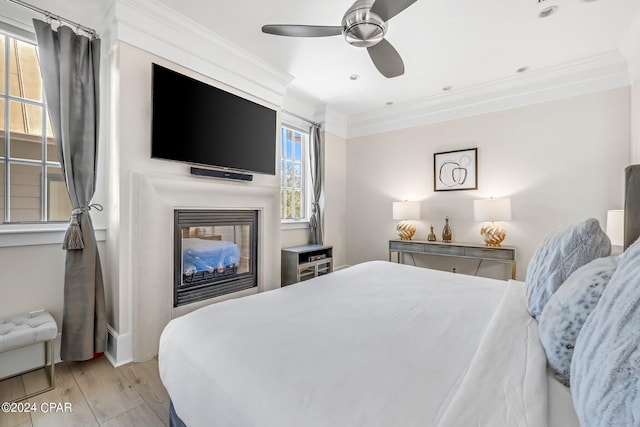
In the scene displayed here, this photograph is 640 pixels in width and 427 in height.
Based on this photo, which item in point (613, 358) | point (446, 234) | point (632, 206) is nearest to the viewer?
point (613, 358)

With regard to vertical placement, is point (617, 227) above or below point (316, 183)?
below

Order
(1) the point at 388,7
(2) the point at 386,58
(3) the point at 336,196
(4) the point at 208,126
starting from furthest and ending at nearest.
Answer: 1. (3) the point at 336,196
2. (4) the point at 208,126
3. (2) the point at 386,58
4. (1) the point at 388,7

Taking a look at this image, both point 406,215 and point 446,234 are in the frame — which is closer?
point 446,234

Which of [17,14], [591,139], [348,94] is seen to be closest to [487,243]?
[591,139]

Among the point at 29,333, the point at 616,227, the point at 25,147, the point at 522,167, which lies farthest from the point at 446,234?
the point at 25,147

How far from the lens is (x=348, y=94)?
12.8ft

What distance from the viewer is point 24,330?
1.69 metres

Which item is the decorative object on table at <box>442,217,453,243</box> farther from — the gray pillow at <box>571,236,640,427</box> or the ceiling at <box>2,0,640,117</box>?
the gray pillow at <box>571,236,640,427</box>

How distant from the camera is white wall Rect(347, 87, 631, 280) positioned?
2977 millimetres

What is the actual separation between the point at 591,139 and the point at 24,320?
5300mm

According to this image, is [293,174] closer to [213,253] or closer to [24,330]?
[213,253]

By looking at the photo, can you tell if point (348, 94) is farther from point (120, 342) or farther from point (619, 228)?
point (120, 342)

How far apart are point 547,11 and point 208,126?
303 centimetres

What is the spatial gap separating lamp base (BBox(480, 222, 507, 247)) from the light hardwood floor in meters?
3.55
